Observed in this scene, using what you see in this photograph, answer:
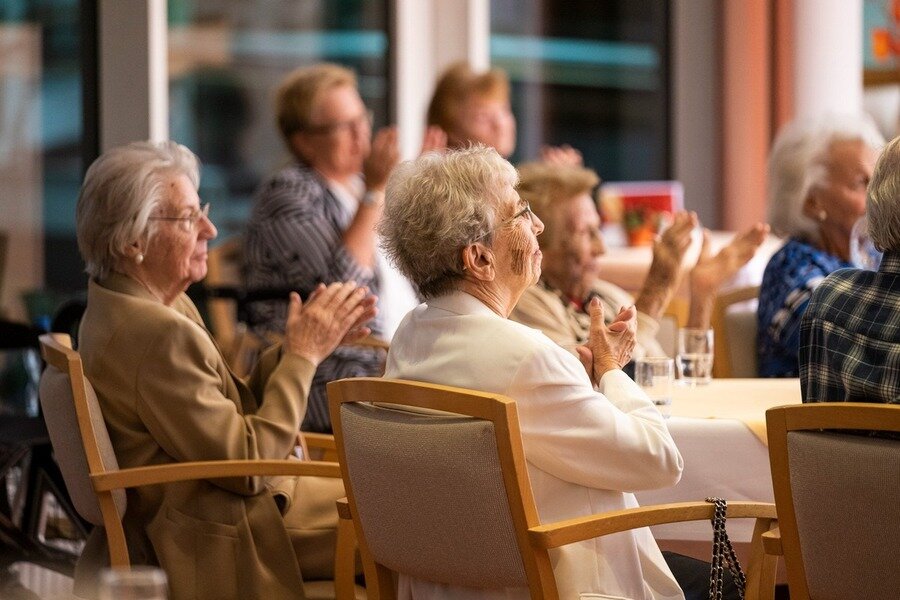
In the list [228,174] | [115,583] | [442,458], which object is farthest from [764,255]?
[115,583]

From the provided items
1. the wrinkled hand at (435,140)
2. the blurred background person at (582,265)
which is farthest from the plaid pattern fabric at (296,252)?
the blurred background person at (582,265)

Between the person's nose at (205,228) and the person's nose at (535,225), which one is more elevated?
the person's nose at (535,225)

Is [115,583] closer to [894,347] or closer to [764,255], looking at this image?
[894,347]

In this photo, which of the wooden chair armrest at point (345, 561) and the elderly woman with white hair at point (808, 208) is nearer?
the wooden chair armrest at point (345, 561)

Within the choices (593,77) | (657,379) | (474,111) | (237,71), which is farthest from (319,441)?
(593,77)

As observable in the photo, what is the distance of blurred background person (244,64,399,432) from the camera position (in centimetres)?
413

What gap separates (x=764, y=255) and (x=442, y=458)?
368 centimetres

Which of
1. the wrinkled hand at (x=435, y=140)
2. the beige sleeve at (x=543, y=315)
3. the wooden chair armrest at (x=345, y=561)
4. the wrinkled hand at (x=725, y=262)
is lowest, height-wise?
the wooden chair armrest at (x=345, y=561)

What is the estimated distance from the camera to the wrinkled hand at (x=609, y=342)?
230cm

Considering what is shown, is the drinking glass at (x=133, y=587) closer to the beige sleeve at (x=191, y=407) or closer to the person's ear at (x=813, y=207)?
the beige sleeve at (x=191, y=407)

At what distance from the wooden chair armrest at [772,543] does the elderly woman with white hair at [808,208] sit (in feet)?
4.95

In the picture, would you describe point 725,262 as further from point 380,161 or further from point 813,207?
point 380,161

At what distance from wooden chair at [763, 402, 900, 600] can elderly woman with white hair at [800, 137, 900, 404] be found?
14 cm

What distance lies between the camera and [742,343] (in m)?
3.69
